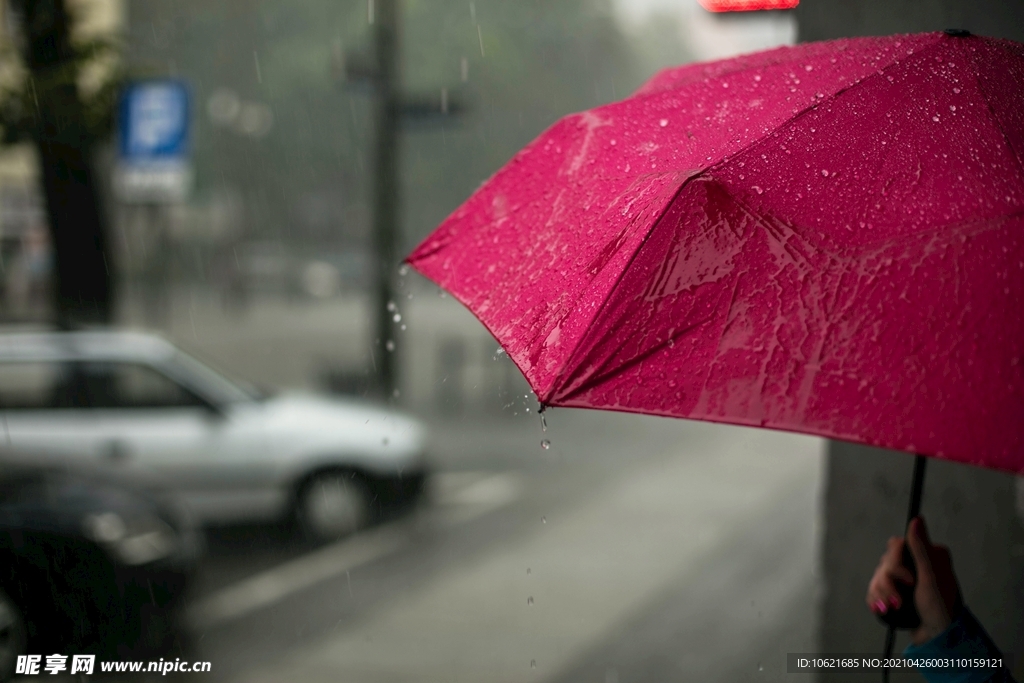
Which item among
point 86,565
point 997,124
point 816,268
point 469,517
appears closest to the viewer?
point 816,268

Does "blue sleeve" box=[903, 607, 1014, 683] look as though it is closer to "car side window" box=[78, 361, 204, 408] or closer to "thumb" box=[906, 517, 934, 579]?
"thumb" box=[906, 517, 934, 579]

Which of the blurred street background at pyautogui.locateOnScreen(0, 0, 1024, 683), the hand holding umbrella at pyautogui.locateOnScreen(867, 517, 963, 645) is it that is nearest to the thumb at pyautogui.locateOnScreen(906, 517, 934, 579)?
the hand holding umbrella at pyautogui.locateOnScreen(867, 517, 963, 645)

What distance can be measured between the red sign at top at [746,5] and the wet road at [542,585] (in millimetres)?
3011

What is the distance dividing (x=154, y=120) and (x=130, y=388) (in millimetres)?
3045

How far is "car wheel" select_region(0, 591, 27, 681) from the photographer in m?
4.37

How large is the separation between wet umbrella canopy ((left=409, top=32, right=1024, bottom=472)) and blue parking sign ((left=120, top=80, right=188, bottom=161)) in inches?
293

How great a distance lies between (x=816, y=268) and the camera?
4.35ft

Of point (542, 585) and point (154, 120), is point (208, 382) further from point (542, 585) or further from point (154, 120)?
point (154, 120)

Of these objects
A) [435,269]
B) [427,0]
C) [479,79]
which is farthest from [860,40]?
[479,79]

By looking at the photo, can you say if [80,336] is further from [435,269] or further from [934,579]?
[934,579]

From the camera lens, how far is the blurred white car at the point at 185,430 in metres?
6.71

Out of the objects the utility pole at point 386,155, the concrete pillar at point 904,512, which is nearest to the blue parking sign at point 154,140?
the utility pole at point 386,155

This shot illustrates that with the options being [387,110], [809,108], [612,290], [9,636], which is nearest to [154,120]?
[387,110]

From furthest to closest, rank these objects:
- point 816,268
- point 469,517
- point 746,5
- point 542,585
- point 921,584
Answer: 1. point 469,517
2. point 542,585
3. point 746,5
4. point 921,584
5. point 816,268
